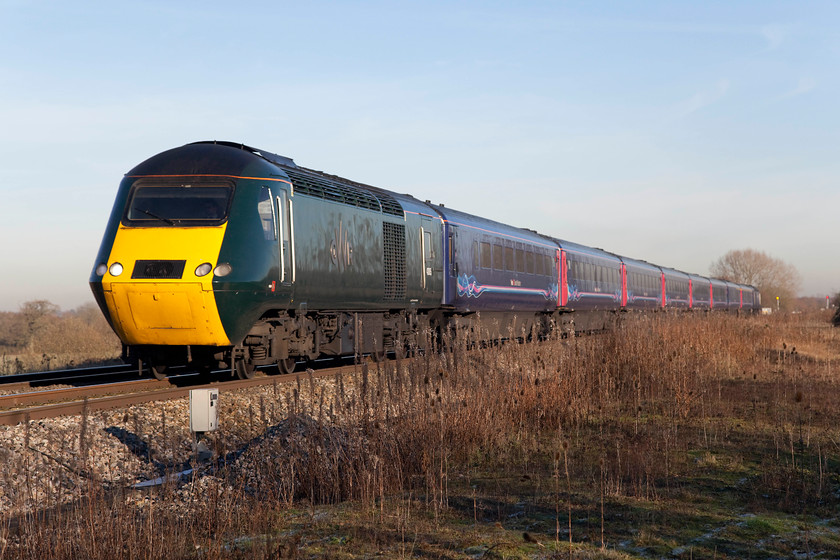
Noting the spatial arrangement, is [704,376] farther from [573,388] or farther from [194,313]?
[194,313]

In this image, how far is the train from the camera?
37.4 feet

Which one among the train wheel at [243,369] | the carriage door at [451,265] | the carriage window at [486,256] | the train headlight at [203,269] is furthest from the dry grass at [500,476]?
the carriage window at [486,256]

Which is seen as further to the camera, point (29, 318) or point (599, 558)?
point (29, 318)

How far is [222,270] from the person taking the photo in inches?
446

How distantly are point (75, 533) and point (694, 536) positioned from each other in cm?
391

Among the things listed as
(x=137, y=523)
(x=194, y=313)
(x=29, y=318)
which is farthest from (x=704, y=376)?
(x=29, y=318)

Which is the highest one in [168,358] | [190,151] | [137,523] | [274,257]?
[190,151]

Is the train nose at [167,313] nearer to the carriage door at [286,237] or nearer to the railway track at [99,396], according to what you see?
the railway track at [99,396]

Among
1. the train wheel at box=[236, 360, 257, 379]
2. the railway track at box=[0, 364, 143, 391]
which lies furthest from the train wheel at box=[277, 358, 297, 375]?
the railway track at box=[0, 364, 143, 391]

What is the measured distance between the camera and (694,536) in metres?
4.86

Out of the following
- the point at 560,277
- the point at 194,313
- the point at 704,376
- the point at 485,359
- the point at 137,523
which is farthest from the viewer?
the point at 560,277

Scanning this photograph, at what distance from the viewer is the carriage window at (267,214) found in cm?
1193

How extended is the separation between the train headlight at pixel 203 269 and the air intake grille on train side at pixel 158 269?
0.22 meters

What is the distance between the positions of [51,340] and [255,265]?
18653 millimetres
